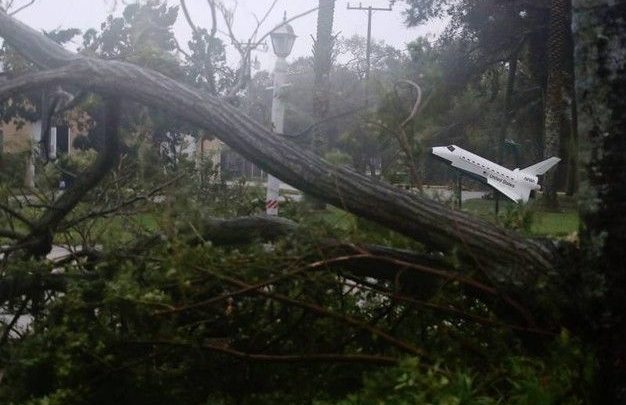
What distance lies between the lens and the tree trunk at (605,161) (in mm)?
3895

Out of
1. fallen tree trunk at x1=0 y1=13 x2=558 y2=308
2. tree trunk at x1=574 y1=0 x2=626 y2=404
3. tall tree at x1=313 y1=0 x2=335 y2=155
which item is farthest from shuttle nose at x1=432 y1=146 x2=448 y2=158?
tall tree at x1=313 y1=0 x2=335 y2=155

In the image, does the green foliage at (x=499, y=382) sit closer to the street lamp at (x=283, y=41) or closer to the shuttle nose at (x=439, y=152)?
the shuttle nose at (x=439, y=152)

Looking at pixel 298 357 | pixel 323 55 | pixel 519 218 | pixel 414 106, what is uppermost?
pixel 323 55

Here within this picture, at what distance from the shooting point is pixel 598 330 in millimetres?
3926

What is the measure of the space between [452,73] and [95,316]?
1115 inches

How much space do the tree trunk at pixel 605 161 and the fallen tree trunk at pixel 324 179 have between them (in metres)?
0.36

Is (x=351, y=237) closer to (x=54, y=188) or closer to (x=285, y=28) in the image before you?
(x=54, y=188)

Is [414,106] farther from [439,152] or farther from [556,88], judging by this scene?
[556,88]

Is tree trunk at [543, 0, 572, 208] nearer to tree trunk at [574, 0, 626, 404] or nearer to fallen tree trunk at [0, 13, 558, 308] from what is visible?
fallen tree trunk at [0, 13, 558, 308]

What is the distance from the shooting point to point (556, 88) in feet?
101

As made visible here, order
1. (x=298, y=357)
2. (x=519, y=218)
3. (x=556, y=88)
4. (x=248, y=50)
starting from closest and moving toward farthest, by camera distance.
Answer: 1. (x=298, y=357)
2. (x=519, y=218)
3. (x=248, y=50)
4. (x=556, y=88)

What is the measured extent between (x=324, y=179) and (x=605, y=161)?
1.28 m

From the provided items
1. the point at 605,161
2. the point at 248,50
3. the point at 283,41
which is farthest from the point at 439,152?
the point at 283,41

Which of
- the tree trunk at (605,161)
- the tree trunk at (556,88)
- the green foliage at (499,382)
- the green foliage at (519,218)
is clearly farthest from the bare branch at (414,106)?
the tree trunk at (556,88)
